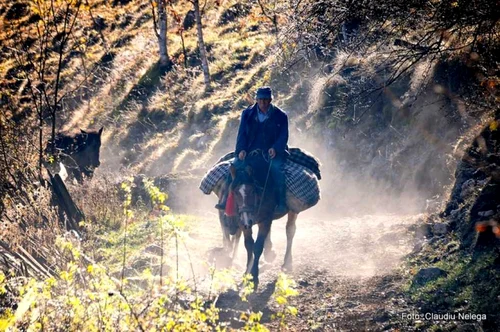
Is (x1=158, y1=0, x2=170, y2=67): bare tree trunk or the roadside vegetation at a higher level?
(x1=158, y1=0, x2=170, y2=67): bare tree trunk

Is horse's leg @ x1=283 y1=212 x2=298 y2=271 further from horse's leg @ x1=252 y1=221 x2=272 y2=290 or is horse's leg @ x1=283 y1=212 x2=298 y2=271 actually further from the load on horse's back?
horse's leg @ x1=252 y1=221 x2=272 y2=290

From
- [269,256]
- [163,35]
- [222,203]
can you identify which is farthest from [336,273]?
[163,35]

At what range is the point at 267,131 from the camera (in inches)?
416

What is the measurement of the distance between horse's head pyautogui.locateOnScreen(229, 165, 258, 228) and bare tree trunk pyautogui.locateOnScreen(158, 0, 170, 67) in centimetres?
2243

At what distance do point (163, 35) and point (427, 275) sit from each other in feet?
88.5

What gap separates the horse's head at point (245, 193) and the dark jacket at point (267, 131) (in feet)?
2.48

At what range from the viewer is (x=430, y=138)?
51.8 ft

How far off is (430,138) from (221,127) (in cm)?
1027

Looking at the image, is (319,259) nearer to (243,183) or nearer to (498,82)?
(243,183)

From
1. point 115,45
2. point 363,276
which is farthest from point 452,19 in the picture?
point 115,45

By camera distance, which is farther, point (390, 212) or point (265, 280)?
point (390, 212)

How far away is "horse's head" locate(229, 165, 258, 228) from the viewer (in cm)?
958

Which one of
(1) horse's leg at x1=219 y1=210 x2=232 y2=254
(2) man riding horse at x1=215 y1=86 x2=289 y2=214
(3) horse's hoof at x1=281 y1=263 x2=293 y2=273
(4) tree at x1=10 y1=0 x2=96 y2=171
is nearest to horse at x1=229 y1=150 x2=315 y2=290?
(2) man riding horse at x1=215 y1=86 x2=289 y2=214

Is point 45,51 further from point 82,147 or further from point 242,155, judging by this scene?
point 82,147
